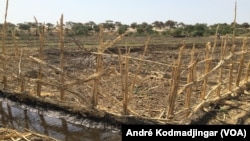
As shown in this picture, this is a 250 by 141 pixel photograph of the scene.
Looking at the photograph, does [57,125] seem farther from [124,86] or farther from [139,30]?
[139,30]

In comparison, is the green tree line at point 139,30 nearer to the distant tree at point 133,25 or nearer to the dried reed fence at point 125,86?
the distant tree at point 133,25

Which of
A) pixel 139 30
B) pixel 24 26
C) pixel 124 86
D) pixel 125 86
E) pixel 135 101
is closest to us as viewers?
pixel 125 86

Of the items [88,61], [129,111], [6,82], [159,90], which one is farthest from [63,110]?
[88,61]

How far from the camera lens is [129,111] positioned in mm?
7406

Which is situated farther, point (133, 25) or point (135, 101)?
point (133, 25)

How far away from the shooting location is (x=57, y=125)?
25.0 feet

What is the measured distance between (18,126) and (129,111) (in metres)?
2.22

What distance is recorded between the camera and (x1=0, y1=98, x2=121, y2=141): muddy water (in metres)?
7.07

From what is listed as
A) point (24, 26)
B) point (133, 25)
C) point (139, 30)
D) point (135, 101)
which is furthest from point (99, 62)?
point (133, 25)

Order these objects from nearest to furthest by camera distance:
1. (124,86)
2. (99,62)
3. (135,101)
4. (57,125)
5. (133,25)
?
(99,62)
(124,86)
(57,125)
(135,101)
(133,25)

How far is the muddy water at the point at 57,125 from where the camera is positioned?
278 inches

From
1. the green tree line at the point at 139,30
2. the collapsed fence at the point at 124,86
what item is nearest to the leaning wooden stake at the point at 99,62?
the collapsed fence at the point at 124,86

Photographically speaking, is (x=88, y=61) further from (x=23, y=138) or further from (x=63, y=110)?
(x=23, y=138)

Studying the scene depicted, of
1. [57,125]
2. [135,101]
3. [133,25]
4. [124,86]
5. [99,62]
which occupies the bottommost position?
[57,125]
